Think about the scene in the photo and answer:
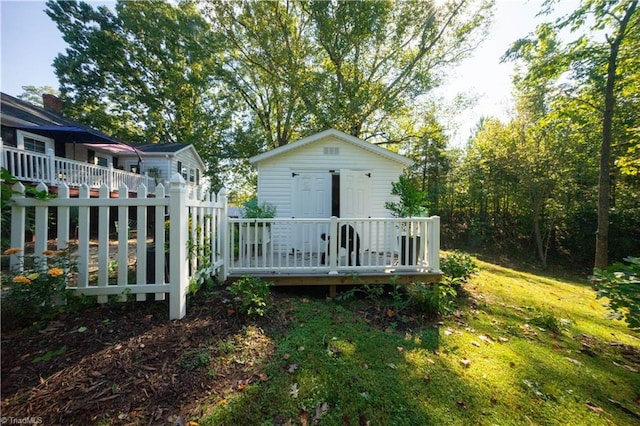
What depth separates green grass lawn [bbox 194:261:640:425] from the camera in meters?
1.86

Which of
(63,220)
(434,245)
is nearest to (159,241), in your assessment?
(63,220)

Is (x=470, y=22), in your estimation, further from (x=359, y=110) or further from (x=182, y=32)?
(x=182, y=32)

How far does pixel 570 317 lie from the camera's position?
4270 mm

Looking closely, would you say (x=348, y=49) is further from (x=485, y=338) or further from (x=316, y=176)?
(x=485, y=338)

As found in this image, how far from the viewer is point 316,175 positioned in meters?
7.00

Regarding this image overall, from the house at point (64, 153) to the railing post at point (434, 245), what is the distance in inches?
276

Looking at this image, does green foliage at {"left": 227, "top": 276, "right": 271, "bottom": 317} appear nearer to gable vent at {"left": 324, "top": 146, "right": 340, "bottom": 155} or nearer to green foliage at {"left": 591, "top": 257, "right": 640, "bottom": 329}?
green foliage at {"left": 591, "top": 257, "right": 640, "bottom": 329}

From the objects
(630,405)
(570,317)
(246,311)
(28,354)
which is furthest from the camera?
(570,317)

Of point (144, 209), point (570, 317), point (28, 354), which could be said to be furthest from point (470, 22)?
point (28, 354)

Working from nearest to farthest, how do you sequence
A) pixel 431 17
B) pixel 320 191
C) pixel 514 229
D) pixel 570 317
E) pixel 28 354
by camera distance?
pixel 28 354
pixel 570 317
pixel 320 191
pixel 431 17
pixel 514 229

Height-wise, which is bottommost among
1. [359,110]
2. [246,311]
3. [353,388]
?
[353,388]

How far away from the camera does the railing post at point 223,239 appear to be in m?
3.86

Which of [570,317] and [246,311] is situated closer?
[246,311]

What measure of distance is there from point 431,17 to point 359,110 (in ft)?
19.8
